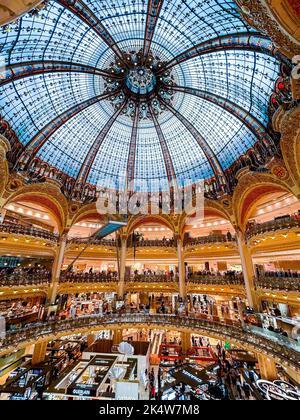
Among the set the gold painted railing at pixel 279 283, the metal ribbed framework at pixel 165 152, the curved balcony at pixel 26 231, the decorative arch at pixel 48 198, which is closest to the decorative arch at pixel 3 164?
the decorative arch at pixel 48 198

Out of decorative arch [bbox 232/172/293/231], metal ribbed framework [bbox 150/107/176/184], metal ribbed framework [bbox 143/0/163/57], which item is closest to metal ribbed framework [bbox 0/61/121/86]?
metal ribbed framework [bbox 143/0/163/57]

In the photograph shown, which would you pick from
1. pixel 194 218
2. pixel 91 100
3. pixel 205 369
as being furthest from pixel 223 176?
pixel 205 369

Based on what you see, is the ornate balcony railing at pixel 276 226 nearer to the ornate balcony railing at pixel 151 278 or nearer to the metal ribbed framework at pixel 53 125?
the ornate balcony railing at pixel 151 278

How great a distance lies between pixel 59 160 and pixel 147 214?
49.2 feet

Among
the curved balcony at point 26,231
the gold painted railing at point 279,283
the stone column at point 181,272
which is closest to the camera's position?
the gold painted railing at point 279,283

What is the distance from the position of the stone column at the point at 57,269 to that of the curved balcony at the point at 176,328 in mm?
4481

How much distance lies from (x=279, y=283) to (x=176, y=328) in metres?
12.3

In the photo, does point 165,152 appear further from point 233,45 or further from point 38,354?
point 38,354

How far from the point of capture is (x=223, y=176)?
2681cm

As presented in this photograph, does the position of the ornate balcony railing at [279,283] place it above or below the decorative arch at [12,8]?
below

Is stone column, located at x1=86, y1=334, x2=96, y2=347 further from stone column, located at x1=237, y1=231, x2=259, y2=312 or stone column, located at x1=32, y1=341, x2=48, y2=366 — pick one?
stone column, located at x1=237, y1=231, x2=259, y2=312

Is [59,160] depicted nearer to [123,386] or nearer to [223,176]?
[223,176]

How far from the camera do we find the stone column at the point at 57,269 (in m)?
25.3

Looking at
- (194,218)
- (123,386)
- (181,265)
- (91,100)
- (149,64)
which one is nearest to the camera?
(123,386)
